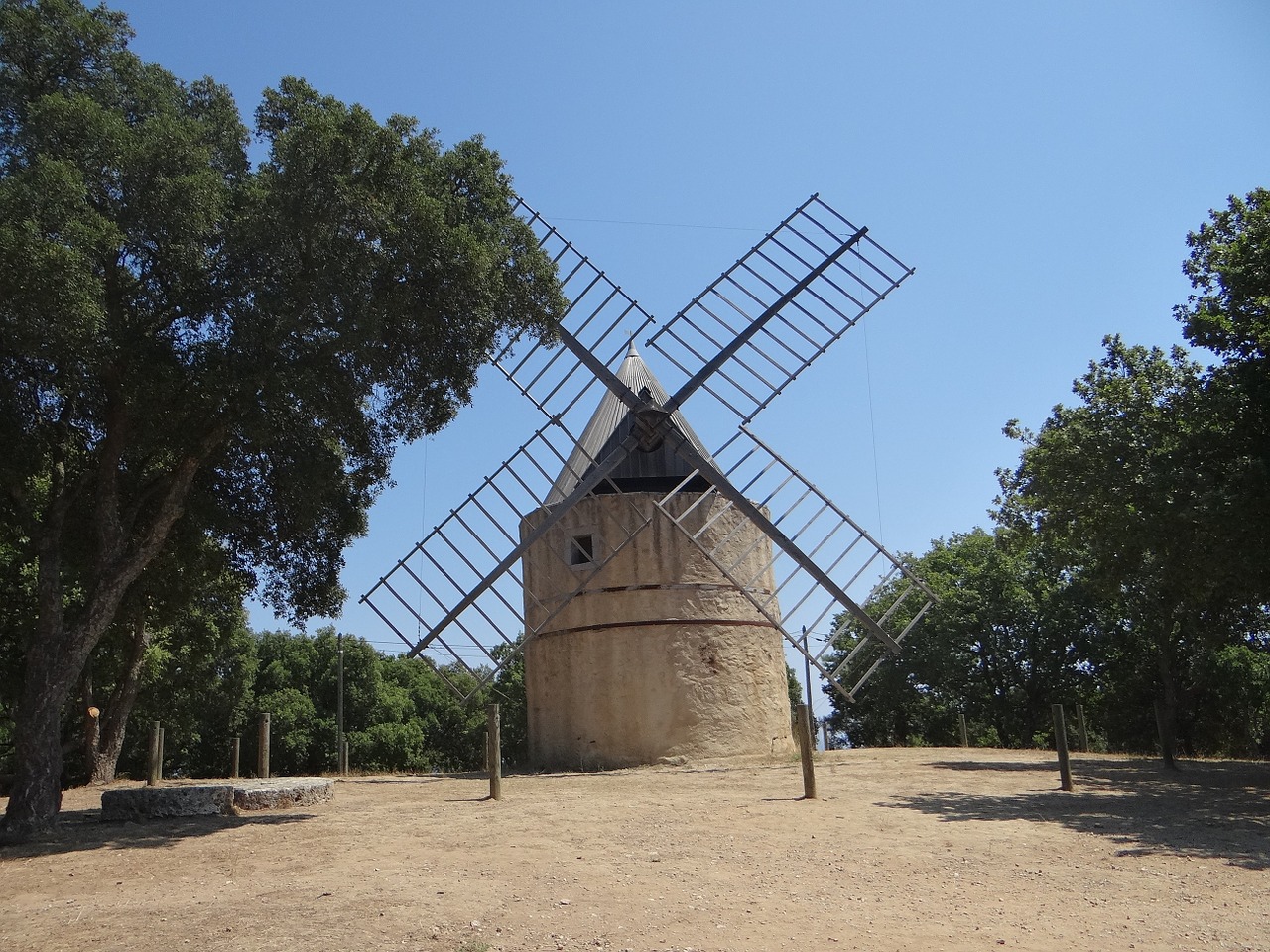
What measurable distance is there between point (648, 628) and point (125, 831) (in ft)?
27.2

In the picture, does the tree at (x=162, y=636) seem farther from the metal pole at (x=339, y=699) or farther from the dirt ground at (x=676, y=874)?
the metal pole at (x=339, y=699)

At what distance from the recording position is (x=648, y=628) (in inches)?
627

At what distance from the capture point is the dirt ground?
228 inches

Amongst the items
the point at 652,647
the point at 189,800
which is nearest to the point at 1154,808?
the point at 652,647

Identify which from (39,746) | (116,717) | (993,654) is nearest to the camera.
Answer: (39,746)

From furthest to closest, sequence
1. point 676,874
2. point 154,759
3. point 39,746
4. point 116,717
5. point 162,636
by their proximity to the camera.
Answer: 1. point 162,636
2. point 116,717
3. point 154,759
4. point 39,746
5. point 676,874

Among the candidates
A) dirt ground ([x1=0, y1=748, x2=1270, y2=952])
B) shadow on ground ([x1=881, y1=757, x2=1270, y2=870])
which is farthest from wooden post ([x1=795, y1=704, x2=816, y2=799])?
shadow on ground ([x1=881, y1=757, x2=1270, y2=870])

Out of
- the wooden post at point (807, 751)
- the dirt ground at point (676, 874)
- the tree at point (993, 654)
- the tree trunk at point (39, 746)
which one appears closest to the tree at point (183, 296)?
the tree trunk at point (39, 746)

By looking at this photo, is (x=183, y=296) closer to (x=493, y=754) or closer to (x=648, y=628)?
(x=493, y=754)

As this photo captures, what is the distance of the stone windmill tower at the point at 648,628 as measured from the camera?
51.5 ft

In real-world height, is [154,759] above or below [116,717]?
below

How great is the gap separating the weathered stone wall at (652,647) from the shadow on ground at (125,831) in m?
6.34

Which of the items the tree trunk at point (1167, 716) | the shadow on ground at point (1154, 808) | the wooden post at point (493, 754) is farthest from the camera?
the tree trunk at point (1167, 716)

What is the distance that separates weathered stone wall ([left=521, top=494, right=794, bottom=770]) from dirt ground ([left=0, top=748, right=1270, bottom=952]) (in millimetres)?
3967
